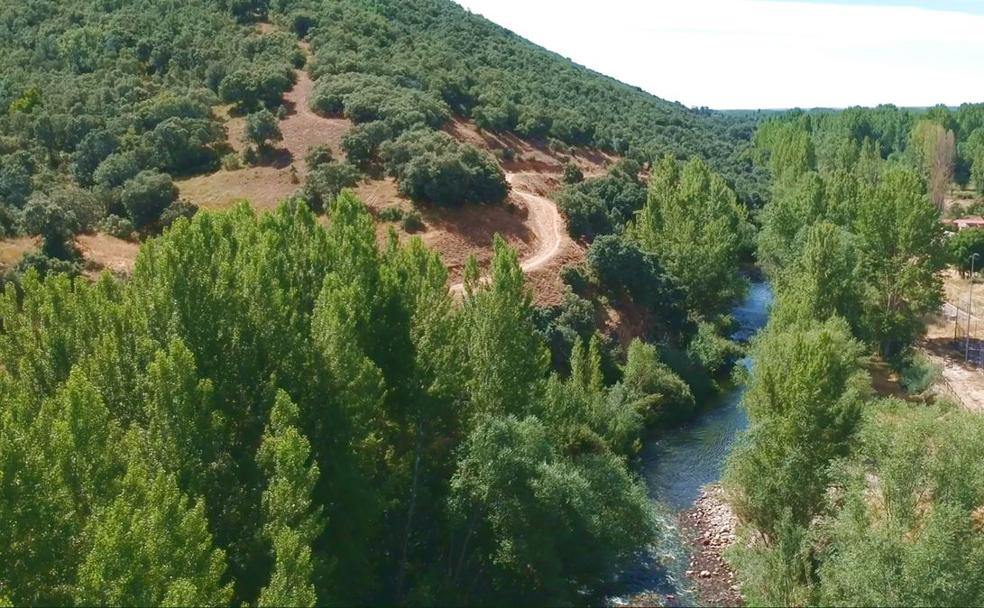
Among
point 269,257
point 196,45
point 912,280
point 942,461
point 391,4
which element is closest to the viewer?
point 942,461

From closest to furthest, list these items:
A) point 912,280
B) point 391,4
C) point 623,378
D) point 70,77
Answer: point 623,378 < point 912,280 < point 70,77 < point 391,4

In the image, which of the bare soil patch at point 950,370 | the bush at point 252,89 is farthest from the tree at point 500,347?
the bush at point 252,89

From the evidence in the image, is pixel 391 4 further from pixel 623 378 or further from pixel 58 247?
pixel 623 378

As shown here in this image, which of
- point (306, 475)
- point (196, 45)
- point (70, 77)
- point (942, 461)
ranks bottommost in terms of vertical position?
point (306, 475)

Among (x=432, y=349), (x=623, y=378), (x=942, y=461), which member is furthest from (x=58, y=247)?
(x=942, y=461)

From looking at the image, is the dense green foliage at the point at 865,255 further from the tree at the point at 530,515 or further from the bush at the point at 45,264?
the bush at the point at 45,264

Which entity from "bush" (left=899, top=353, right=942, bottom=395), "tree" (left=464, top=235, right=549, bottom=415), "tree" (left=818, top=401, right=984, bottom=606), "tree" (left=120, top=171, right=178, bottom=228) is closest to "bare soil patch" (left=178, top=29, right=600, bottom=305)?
"tree" (left=120, top=171, right=178, bottom=228)

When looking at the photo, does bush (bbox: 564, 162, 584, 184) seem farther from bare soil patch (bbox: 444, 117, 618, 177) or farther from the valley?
bare soil patch (bbox: 444, 117, 618, 177)
